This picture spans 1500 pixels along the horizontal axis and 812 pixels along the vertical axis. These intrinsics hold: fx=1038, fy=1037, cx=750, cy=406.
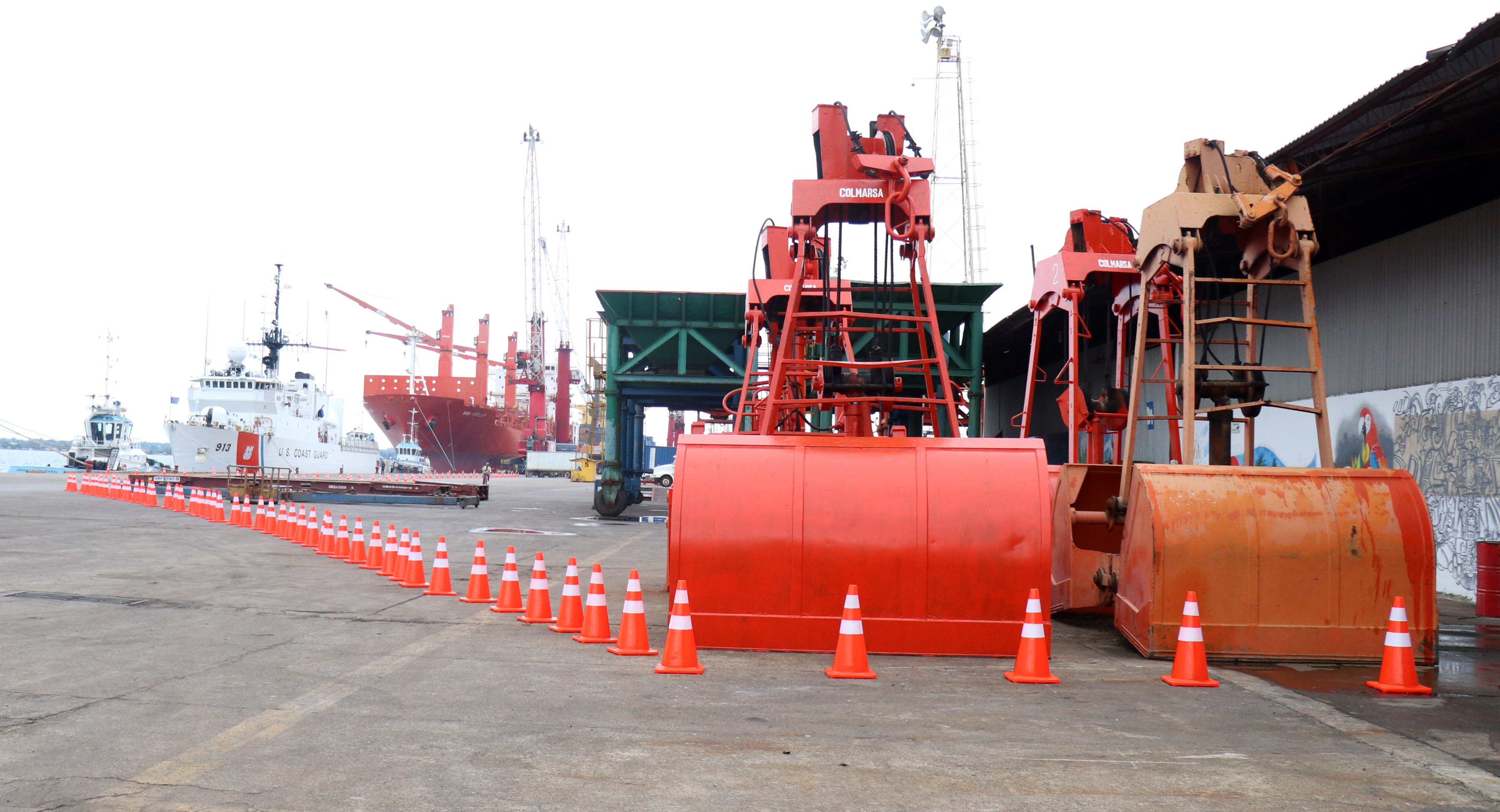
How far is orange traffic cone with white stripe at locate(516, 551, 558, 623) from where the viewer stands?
10.3 metres

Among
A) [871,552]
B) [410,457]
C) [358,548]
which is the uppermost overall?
[410,457]

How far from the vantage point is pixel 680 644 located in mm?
7836

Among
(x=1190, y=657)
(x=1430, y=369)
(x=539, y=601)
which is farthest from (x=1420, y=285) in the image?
(x=539, y=601)

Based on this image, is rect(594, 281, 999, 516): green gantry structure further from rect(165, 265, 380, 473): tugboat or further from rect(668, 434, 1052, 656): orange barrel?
rect(165, 265, 380, 473): tugboat

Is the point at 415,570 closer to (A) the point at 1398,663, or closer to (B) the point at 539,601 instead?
(B) the point at 539,601

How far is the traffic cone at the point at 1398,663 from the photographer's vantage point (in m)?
7.45

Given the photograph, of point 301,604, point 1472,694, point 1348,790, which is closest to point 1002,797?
point 1348,790

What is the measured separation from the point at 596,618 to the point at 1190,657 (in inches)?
192

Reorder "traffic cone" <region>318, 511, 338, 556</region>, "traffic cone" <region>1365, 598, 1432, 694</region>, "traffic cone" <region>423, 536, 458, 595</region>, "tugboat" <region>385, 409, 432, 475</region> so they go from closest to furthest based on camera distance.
→ "traffic cone" <region>1365, 598, 1432, 694</region> → "traffic cone" <region>423, 536, 458, 595</region> → "traffic cone" <region>318, 511, 338, 556</region> → "tugboat" <region>385, 409, 432, 475</region>

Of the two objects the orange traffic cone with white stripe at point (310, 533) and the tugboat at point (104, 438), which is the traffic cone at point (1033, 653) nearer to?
the orange traffic cone with white stripe at point (310, 533)

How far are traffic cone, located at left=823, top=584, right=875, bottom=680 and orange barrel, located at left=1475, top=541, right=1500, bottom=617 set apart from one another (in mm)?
8908

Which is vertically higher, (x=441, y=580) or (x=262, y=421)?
(x=262, y=421)

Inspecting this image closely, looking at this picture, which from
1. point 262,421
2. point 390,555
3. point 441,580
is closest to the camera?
point 441,580

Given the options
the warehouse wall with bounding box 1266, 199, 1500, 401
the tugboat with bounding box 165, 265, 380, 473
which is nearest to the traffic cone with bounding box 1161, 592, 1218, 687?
the warehouse wall with bounding box 1266, 199, 1500, 401
